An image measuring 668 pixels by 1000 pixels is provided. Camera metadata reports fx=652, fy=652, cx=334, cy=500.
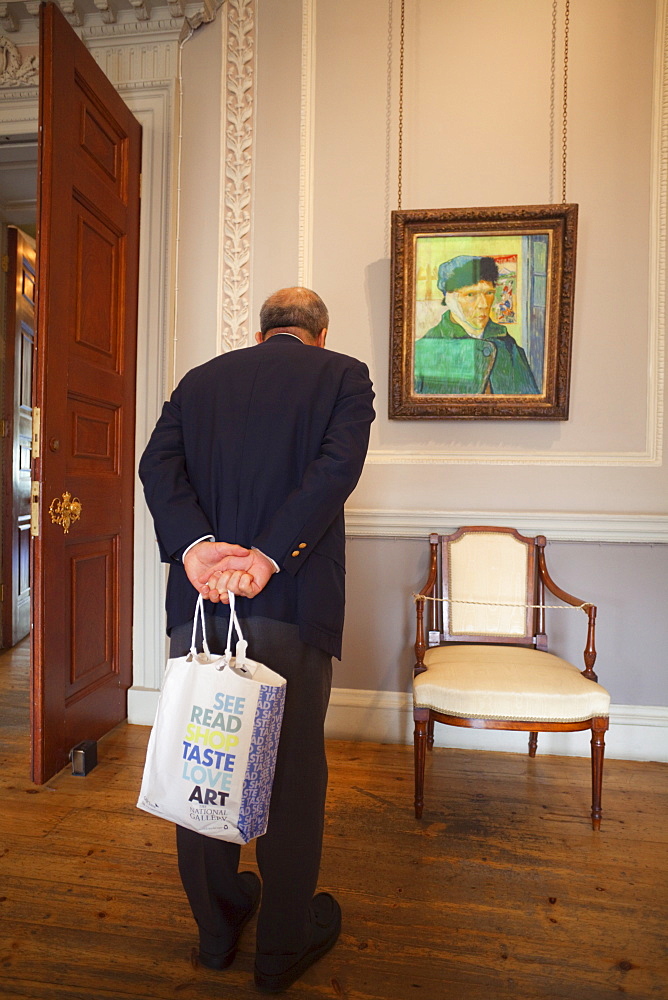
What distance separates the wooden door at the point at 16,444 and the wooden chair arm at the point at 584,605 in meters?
3.60

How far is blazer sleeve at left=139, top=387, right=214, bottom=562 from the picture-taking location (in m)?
1.45

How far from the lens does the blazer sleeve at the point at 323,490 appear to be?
4.56 feet

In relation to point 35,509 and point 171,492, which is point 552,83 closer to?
point 171,492

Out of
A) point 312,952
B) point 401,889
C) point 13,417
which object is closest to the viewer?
point 312,952

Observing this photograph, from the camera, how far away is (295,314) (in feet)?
5.24

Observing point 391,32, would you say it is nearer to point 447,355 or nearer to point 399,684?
point 447,355

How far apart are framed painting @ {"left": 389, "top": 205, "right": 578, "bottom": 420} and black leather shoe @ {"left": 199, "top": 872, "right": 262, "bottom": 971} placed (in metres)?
1.89

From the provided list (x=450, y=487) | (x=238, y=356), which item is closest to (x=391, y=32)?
(x=450, y=487)

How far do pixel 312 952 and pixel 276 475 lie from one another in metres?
1.15

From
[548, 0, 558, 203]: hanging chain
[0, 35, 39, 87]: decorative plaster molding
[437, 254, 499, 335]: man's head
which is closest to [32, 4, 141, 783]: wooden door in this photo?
[0, 35, 39, 87]: decorative plaster molding

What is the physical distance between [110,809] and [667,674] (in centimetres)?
231

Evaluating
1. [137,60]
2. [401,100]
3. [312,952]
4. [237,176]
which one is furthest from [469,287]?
[312,952]

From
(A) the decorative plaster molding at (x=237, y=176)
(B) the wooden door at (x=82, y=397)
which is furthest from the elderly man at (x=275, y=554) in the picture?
(A) the decorative plaster molding at (x=237, y=176)

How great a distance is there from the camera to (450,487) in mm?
2922
